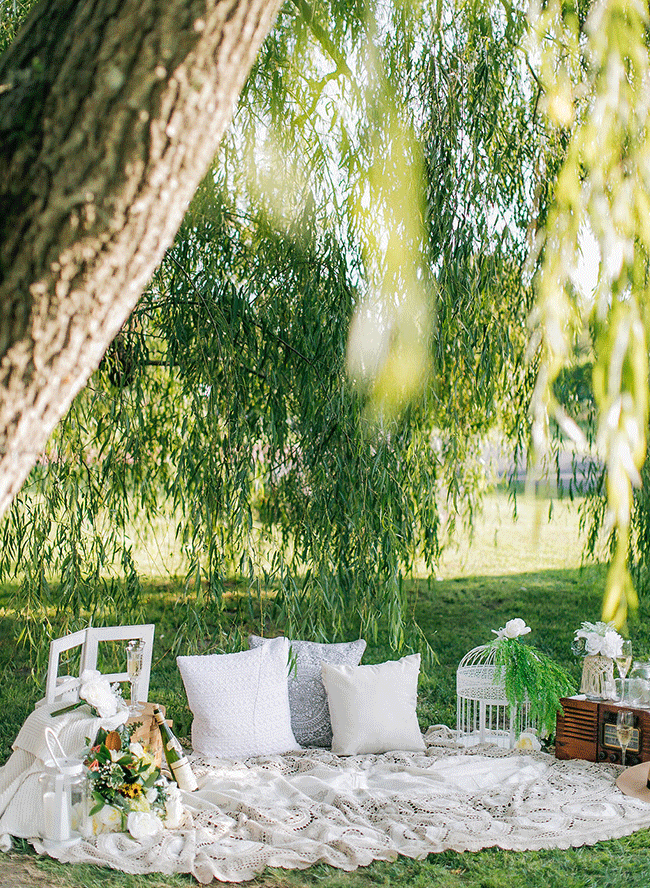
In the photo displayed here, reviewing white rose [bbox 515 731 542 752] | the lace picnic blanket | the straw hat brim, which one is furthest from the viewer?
white rose [bbox 515 731 542 752]

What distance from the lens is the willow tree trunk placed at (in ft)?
3.17

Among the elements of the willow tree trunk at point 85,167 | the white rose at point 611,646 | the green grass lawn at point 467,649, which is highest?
the willow tree trunk at point 85,167

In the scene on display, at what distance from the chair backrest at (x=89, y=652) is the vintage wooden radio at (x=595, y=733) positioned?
6.47 feet

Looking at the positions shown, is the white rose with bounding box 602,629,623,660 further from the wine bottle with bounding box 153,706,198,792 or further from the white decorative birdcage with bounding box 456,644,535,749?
the wine bottle with bounding box 153,706,198,792

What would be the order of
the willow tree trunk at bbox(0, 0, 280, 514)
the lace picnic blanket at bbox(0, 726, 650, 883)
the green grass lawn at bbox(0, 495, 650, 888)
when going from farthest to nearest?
the lace picnic blanket at bbox(0, 726, 650, 883), the green grass lawn at bbox(0, 495, 650, 888), the willow tree trunk at bbox(0, 0, 280, 514)

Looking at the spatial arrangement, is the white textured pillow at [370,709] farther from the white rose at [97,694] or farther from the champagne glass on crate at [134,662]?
the white rose at [97,694]

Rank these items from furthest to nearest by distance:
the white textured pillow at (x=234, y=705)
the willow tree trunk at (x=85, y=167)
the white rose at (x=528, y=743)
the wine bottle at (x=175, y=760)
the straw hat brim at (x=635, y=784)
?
1. the white rose at (x=528, y=743)
2. the white textured pillow at (x=234, y=705)
3. the wine bottle at (x=175, y=760)
4. the straw hat brim at (x=635, y=784)
5. the willow tree trunk at (x=85, y=167)

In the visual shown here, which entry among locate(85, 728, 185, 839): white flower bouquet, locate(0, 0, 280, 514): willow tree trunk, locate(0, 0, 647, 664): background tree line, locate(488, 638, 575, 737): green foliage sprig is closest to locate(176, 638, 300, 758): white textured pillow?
locate(0, 0, 647, 664): background tree line

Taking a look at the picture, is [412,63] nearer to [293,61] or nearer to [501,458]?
[293,61]

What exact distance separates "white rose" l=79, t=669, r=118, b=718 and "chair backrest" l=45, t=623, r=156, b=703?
0.89 feet

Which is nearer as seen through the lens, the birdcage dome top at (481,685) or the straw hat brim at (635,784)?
the straw hat brim at (635,784)

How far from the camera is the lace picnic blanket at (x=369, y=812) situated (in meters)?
3.09

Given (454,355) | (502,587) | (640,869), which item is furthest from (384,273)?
(502,587)

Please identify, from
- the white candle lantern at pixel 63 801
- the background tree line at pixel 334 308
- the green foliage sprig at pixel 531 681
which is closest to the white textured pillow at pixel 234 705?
the background tree line at pixel 334 308
